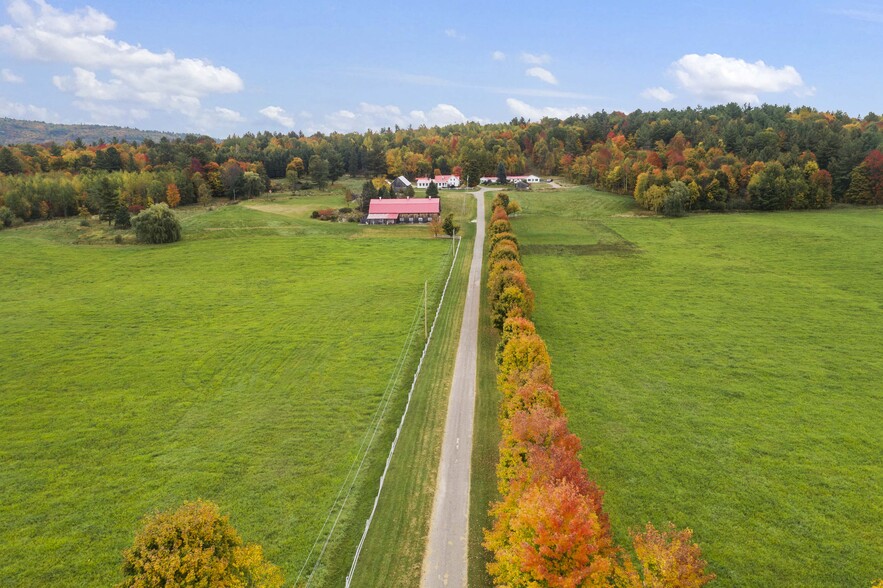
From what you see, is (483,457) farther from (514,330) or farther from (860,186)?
(860,186)

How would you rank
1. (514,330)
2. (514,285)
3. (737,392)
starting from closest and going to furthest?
(737,392) < (514,330) < (514,285)

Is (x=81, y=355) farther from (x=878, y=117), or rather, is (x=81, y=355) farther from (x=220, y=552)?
(x=878, y=117)

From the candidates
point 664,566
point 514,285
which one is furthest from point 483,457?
point 514,285

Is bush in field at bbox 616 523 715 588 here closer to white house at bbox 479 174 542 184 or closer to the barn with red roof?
the barn with red roof

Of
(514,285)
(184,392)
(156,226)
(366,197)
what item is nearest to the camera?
(184,392)

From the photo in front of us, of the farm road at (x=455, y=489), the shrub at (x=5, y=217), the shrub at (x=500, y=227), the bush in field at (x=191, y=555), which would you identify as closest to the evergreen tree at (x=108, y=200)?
the shrub at (x=5, y=217)

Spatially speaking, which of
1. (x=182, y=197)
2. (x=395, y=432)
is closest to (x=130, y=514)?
(x=395, y=432)

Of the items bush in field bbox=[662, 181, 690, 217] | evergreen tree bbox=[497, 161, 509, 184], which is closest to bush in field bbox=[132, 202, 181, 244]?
evergreen tree bbox=[497, 161, 509, 184]
